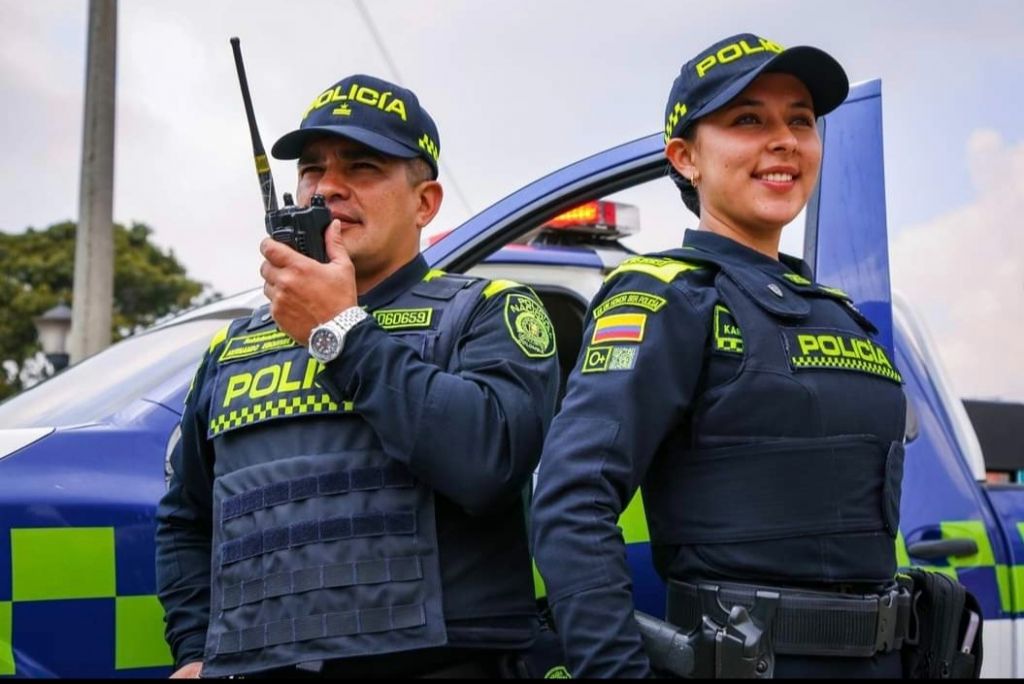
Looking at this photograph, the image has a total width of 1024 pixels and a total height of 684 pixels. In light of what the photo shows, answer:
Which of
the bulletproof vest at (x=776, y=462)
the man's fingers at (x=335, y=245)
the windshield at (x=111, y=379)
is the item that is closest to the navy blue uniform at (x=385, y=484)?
the man's fingers at (x=335, y=245)

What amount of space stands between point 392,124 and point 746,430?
81 cm

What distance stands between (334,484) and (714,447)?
56 cm

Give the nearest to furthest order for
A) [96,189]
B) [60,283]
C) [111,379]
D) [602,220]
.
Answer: [111,379]
[602,220]
[96,189]
[60,283]

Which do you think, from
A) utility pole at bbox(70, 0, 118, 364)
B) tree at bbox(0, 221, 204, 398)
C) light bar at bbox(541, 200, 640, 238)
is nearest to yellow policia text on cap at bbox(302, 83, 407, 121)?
light bar at bbox(541, 200, 640, 238)

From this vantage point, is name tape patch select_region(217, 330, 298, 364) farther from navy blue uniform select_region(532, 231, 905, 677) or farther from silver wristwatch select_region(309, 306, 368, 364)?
navy blue uniform select_region(532, 231, 905, 677)

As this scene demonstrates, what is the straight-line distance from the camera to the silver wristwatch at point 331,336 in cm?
178

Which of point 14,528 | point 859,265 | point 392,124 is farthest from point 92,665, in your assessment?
point 859,265

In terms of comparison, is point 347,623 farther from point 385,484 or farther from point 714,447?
point 714,447

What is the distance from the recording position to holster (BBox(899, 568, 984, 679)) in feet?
6.05

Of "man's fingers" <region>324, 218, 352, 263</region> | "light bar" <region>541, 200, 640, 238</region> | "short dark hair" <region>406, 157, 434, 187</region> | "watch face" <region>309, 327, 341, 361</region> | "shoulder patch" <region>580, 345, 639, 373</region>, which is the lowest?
"shoulder patch" <region>580, 345, 639, 373</region>

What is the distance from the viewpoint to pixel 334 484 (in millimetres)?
1850

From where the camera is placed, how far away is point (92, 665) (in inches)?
97.8

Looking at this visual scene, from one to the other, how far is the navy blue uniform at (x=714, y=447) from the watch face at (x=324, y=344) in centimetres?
34

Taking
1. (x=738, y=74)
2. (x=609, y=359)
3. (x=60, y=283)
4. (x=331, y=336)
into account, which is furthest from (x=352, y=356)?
(x=60, y=283)
